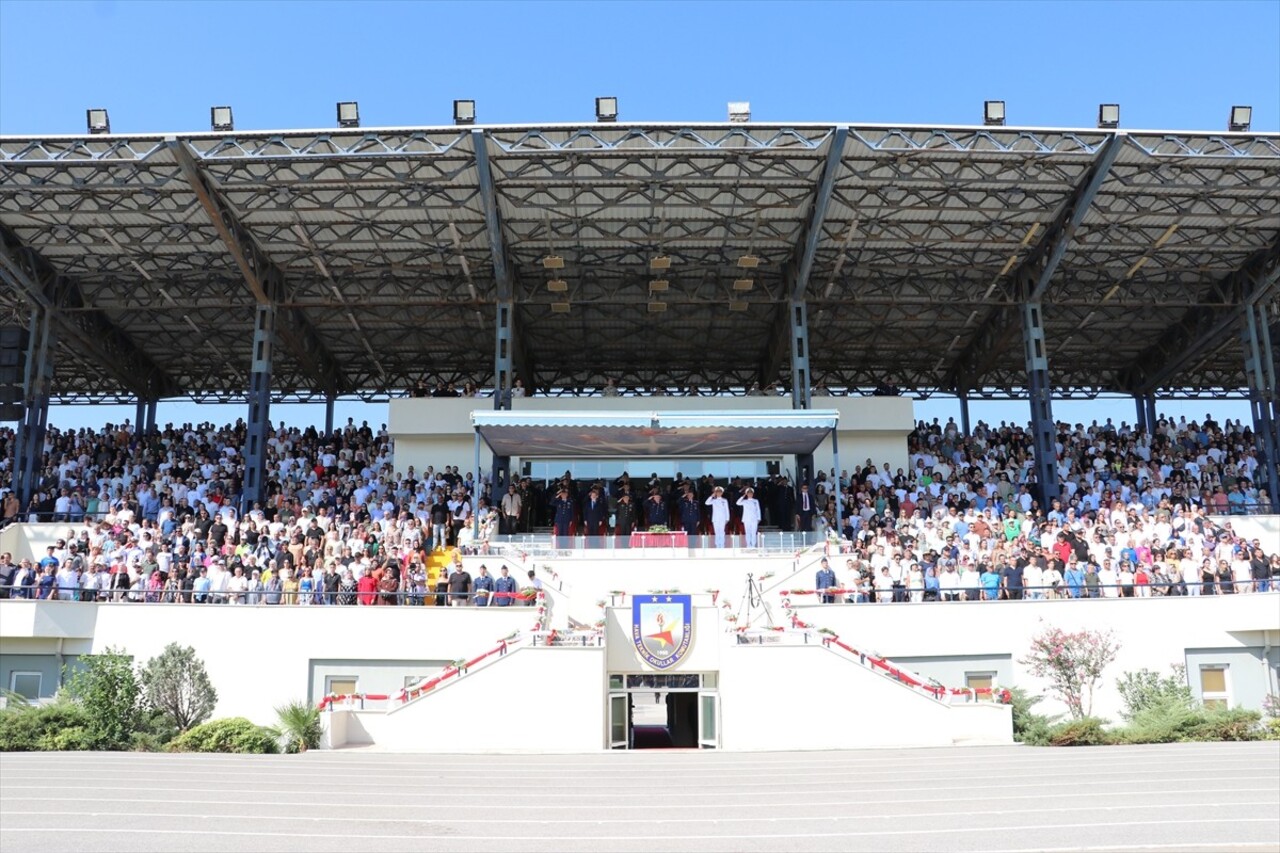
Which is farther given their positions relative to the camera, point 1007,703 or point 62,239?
point 62,239

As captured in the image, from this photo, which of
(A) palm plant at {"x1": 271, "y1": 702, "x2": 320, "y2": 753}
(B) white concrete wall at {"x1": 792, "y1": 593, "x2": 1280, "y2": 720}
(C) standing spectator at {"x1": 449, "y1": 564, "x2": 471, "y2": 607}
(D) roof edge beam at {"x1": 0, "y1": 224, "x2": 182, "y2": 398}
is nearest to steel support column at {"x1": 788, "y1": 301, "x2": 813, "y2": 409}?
(B) white concrete wall at {"x1": 792, "y1": 593, "x2": 1280, "y2": 720}

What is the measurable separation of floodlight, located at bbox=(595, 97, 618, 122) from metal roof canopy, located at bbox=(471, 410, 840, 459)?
25.1ft

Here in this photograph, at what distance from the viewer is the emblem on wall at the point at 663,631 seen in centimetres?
2184

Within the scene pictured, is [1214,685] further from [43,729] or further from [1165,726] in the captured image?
[43,729]

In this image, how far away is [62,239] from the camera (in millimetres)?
33094

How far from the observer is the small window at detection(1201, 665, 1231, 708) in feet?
75.9

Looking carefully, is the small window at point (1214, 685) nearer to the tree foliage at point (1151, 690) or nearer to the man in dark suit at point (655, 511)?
the tree foliage at point (1151, 690)

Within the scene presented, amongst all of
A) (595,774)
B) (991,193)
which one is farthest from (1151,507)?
(595,774)

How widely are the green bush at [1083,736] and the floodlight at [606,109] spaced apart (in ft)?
58.3

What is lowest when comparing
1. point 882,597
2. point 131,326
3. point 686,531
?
point 882,597

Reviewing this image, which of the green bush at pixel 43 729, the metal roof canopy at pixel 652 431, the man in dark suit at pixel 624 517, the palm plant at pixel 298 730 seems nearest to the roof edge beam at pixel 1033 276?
the metal roof canopy at pixel 652 431

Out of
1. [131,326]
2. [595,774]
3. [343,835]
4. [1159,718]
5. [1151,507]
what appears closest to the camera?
[343,835]

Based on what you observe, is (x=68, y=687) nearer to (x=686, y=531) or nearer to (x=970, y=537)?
(x=686, y=531)

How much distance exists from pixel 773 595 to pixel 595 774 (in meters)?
10.4
